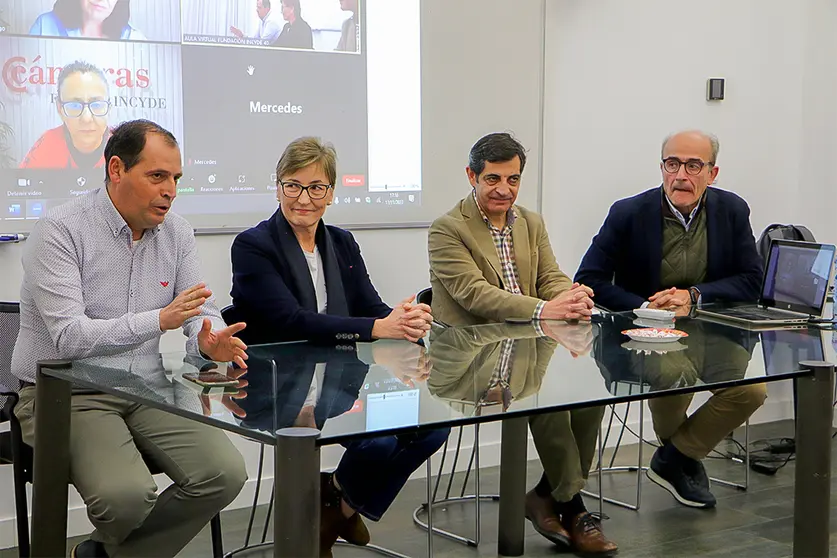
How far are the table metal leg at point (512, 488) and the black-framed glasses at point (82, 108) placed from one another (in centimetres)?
183

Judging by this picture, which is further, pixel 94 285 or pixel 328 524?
pixel 328 524

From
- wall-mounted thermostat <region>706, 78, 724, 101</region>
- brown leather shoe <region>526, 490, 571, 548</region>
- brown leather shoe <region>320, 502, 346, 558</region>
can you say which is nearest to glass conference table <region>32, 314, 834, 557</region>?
brown leather shoe <region>526, 490, 571, 548</region>

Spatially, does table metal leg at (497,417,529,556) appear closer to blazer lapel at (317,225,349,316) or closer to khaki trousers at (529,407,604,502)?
khaki trousers at (529,407,604,502)

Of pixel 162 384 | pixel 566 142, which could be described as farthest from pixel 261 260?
pixel 566 142

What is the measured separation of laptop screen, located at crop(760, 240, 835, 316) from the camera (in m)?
3.50

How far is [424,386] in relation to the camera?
247 cm

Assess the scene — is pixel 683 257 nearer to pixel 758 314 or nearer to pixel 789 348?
pixel 758 314

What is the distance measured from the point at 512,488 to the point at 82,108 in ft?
6.67

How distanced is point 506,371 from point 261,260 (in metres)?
0.91

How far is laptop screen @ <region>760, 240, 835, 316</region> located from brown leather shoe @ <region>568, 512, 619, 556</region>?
1.03m

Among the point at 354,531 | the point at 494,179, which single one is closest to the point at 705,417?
the point at 494,179

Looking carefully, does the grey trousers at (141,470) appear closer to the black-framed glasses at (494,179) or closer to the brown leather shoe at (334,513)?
the brown leather shoe at (334,513)

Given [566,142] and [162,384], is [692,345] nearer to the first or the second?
[162,384]

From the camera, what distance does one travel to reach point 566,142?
4.80 m
